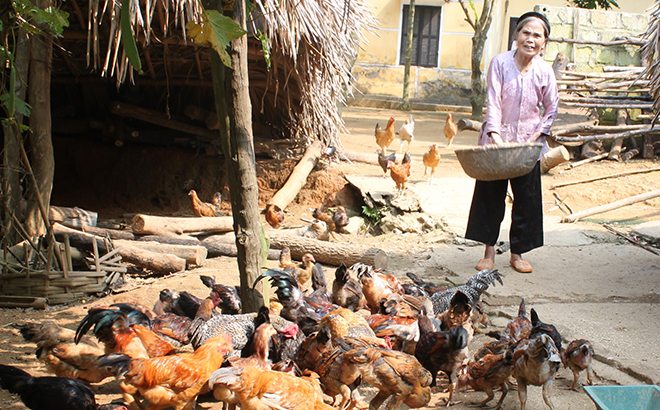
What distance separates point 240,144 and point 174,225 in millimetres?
3763

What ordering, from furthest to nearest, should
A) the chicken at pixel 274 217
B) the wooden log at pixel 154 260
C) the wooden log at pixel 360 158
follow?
the wooden log at pixel 360 158
the chicken at pixel 274 217
the wooden log at pixel 154 260

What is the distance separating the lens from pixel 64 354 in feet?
10.9

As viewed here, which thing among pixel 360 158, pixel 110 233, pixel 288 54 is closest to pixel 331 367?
pixel 110 233

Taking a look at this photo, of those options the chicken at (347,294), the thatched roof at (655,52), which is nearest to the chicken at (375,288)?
the chicken at (347,294)

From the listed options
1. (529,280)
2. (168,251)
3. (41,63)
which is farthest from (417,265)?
(41,63)

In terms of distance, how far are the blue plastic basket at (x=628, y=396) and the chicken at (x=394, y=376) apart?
0.89 metres

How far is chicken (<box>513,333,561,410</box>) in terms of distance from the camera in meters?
2.94

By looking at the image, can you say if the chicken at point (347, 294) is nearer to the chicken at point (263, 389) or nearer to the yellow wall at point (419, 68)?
the chicken at point (263, 389)

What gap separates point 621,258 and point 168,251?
5.02 metres

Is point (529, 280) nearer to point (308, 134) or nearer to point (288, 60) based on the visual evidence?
point (288, 60)

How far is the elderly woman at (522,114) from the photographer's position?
5.14 metres

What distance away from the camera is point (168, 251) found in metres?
6.01

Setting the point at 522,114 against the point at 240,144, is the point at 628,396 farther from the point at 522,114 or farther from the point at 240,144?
the point at 522,114

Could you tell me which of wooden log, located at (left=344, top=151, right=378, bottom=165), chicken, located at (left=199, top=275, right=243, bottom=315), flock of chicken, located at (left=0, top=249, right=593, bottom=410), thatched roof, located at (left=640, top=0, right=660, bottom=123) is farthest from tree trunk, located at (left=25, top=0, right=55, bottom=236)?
wooden log, located at (left=344, top=151, right=378, bottom=165)
